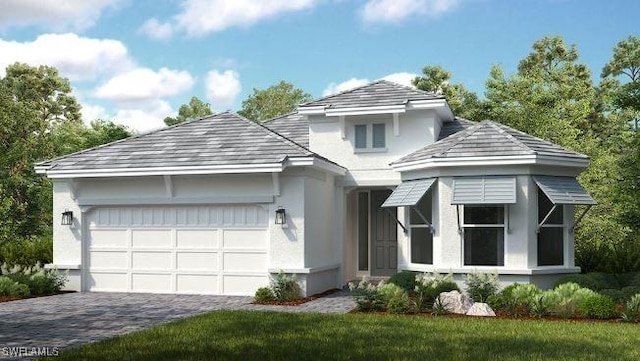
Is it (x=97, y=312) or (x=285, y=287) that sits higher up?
(x=285, y=287)

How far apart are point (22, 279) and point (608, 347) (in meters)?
13.6

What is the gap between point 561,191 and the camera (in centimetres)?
1578

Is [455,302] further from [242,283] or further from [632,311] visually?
[242,283]

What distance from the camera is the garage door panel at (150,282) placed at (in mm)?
17547

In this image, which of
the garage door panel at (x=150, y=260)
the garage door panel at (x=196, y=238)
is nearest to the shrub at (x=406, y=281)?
the garage door panel at (x=196, y=238)

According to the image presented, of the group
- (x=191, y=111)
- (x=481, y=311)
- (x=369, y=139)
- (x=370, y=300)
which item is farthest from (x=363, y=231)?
(x=191, y=111)

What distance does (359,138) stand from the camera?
19312 millimetres

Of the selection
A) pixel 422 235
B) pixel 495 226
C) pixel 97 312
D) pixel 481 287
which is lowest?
pixel 97 312

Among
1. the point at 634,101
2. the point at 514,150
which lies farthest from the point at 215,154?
the point at 634,101

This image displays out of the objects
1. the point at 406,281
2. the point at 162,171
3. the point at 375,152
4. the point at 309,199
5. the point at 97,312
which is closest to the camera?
the point at 97,312

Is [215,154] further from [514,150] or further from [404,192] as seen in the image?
[514,150]

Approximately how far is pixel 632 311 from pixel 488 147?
498 centimetres

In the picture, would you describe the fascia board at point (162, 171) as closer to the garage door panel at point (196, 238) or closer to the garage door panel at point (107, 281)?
the garage door panel at point (196, 238)

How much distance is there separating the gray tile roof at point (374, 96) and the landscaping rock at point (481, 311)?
6.72m
